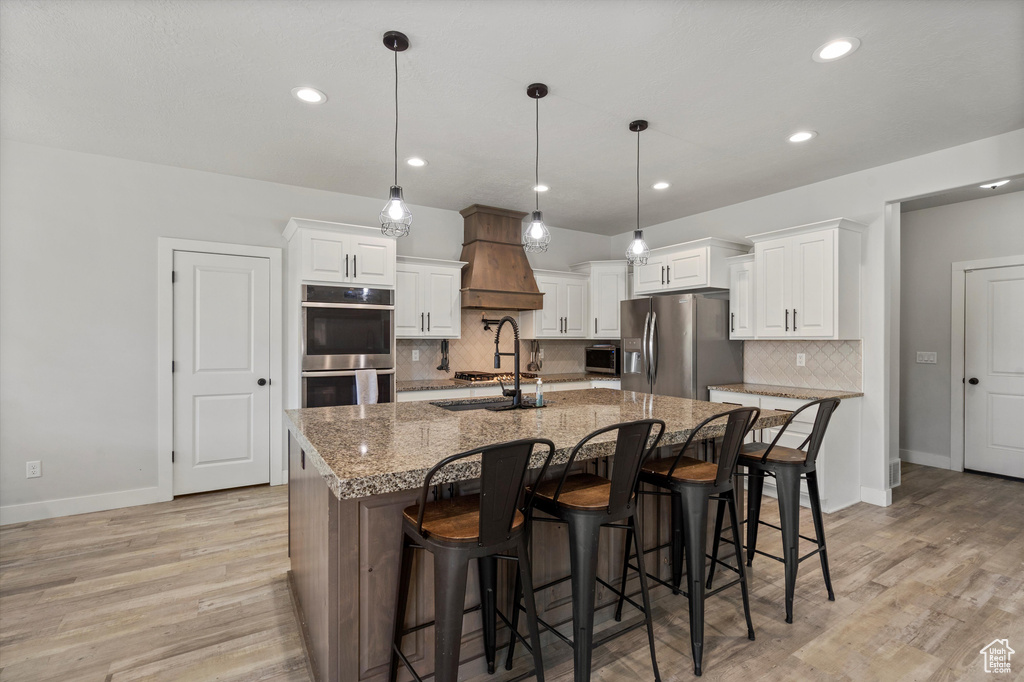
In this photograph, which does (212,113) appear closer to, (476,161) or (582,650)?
→ (476,161)

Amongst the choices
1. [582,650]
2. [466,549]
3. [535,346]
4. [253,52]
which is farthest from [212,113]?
[535,346]

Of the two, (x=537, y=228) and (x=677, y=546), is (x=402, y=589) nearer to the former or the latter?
(x=677, y=546)

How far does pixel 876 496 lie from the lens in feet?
12.7

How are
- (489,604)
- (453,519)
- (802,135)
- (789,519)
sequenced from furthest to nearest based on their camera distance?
(802,135) → (789,519) → (489,604) → (453,519)

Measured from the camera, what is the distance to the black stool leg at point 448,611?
4.49ft

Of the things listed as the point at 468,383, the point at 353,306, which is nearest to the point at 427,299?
the point at 353,306

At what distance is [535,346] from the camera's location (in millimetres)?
5809

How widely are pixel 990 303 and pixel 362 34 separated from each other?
5737 millimetres

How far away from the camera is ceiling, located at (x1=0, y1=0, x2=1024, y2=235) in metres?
2.11

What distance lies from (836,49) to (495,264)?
330cm

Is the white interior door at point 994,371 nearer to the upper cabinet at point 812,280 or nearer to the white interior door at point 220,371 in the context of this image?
the upper cabinet at point 812,280

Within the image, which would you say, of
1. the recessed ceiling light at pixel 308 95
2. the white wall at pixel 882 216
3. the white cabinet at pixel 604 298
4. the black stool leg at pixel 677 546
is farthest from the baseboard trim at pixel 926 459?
the recessed ceiling light at pixel 308 95

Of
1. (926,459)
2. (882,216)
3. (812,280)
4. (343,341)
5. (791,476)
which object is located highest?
(882,216)

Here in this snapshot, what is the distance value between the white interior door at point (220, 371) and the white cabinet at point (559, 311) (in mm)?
2660
